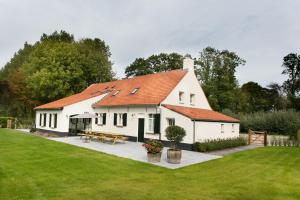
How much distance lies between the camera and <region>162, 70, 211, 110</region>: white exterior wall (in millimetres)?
26714

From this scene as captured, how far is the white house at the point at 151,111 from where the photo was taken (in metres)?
23.8

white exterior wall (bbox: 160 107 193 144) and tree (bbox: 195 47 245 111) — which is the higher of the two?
tree (bbox: 195 47 245 111)

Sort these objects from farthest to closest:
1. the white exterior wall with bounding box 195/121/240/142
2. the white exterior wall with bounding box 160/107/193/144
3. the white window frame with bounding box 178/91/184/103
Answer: the white window frame with bounding box 178/91/184/103 → the white exterior wall with bounding box 195/121/240/142 → the white exterior wall with bounding box 160/107/193/144

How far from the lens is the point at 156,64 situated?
5647cm

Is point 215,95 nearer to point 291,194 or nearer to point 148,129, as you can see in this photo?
point 148,129

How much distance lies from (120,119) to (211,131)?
9237 millimetres

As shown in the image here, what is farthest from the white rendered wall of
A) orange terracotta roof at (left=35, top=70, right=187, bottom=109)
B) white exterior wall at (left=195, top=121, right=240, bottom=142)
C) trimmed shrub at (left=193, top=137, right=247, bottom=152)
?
trimmed shrub at (left=193, top=137, right=247, bottom=152)

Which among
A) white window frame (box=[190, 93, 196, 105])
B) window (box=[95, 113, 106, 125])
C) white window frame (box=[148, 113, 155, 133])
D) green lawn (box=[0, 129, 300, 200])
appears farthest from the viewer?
window (box=[95, 113, 106, 125])

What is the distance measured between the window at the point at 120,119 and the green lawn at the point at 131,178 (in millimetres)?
10790

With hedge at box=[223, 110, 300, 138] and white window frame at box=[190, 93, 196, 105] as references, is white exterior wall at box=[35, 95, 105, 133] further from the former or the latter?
hedge at box=[223, 110, 300, 138]

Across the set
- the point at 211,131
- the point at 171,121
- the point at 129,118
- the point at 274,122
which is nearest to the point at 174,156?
the point at 171,121

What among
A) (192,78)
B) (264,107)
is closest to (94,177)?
(192,78)

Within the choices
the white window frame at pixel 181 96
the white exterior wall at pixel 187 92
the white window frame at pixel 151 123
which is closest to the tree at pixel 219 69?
the white exterior wall at pixel 187 92

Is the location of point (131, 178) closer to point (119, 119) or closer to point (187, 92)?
point (119, 119)
